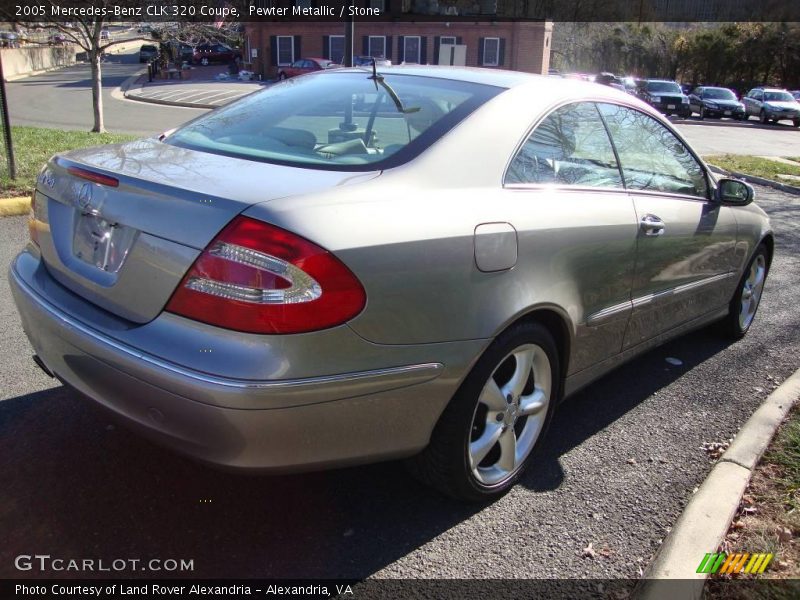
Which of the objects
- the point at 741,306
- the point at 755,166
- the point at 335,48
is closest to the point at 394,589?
the point at 741,306

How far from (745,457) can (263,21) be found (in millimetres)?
48197

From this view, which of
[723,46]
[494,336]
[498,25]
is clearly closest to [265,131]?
[494,336]

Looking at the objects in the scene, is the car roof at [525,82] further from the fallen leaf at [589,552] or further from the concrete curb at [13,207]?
the concrete curb at [13,207]

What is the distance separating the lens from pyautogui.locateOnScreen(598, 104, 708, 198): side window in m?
3.53

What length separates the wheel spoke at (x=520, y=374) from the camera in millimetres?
2855

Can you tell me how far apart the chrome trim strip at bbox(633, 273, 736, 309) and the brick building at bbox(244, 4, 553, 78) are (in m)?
40.5

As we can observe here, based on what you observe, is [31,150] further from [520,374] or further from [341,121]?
[520,374]

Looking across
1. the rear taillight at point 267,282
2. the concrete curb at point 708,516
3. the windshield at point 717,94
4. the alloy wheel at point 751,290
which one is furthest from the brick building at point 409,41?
the rear taillight at point 267,282

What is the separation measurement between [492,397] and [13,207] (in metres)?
6.14

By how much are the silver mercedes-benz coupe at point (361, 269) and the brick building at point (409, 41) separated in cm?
4137

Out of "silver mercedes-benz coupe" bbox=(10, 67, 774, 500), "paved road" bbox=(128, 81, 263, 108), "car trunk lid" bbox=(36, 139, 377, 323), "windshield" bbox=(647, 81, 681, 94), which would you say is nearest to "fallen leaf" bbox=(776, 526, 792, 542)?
"silver mercedes-benz coupe" bbox=(10, 67, 774, 500)

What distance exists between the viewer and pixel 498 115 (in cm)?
289

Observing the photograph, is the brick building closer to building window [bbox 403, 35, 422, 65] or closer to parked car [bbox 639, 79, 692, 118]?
building window [bbox 403, 35, 422, 65]

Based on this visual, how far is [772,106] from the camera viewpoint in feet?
113
